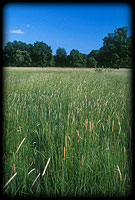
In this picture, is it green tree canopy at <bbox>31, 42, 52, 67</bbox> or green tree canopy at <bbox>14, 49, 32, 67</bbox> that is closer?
green tree canopy at <bbox>14, 49, 32, 67</bbox>

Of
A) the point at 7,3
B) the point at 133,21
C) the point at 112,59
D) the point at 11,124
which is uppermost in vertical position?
the point at 112,59

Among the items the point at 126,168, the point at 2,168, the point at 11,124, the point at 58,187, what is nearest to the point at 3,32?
the point at 11,124

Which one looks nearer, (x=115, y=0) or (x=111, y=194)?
(x=111, y=194)

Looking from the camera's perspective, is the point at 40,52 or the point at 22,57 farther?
the point at 22,57

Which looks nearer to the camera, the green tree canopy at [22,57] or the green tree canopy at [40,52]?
the green tree canopy at [22,57]

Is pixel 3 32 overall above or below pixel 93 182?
above

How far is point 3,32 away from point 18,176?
1.29m

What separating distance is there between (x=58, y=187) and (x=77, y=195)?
16cm

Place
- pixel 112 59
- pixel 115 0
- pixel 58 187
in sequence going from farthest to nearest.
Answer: pixel 112 59, pixel 115 0, pixel 58 187

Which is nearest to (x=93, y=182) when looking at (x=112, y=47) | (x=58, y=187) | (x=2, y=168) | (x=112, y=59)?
(x=58, y=187)

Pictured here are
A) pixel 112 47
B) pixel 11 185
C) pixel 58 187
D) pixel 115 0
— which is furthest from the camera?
pixel 112 47

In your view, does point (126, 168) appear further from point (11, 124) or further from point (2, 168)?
point (11, 124)

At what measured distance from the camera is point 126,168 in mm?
1280

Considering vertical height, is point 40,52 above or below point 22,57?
above
